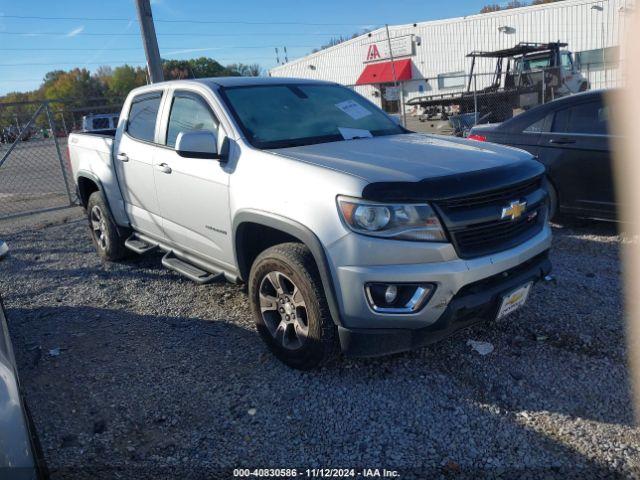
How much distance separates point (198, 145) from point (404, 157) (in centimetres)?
136

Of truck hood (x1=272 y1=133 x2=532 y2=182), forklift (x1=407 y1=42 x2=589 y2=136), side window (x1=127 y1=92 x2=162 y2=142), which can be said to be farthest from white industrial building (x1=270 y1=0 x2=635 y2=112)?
truck hood (x1=272 y1=133 x2=532 y2=182)

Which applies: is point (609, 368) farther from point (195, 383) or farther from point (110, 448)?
point (110, 448)

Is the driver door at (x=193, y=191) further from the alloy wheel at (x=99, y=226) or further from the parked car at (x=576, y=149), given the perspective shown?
the parked car at (x=576, y=149)

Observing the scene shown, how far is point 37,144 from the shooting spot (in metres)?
9.80

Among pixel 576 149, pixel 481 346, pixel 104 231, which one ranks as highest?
pixel 576 149

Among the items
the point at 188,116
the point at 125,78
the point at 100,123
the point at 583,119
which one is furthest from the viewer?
the point at 125,78

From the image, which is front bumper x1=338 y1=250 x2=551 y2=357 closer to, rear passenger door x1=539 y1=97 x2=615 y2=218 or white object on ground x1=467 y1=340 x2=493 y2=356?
white object on ground x1=467 y1=340 x2=493 y2=356

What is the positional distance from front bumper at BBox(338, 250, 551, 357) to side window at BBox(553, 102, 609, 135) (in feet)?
12.1

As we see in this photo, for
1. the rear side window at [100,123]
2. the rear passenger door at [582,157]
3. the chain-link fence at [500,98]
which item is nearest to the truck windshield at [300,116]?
the rear passenger door at [582,157]

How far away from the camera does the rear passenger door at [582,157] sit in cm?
565

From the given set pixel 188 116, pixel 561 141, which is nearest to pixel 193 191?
pixel 188 116

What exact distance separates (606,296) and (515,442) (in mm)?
2207

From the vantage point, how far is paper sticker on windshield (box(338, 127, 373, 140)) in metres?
3.94

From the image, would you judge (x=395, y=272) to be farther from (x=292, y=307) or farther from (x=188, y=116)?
(x=188, y=116)
